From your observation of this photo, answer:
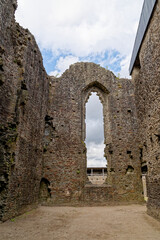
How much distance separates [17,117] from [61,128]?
4272 mm

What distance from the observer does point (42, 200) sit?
9.57 metres

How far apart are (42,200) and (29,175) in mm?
2455

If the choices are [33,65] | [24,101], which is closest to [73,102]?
[33,65]

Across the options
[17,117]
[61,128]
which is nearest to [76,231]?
[17,117]

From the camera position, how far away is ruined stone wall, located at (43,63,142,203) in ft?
32.7

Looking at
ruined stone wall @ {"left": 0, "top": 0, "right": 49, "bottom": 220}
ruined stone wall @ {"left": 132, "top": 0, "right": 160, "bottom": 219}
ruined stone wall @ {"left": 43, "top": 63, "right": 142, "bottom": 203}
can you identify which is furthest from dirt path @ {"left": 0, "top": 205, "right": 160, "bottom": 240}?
ruined stone wall @ {"left": 43, "top": 63, "right": 142, "bottom": 203}

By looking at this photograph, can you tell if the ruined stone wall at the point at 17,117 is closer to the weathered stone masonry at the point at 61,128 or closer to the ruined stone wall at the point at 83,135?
the weathered stone masonry at the point at 61,128

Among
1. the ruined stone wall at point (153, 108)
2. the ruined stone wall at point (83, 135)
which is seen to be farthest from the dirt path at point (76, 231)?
the ruined stone wall at point (83, 135)

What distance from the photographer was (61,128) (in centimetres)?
1091

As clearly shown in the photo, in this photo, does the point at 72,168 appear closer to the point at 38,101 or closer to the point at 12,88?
the point at 38,101

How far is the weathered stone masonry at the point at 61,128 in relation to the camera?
6.59 meters

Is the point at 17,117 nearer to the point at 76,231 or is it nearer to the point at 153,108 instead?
the point at 76,231

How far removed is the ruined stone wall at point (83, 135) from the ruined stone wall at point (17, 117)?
1376 millimetres

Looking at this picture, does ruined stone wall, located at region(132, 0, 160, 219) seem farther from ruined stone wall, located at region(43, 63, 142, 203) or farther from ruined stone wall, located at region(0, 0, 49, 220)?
ruined stone wall, located at region(0, 0, 49, 220)
